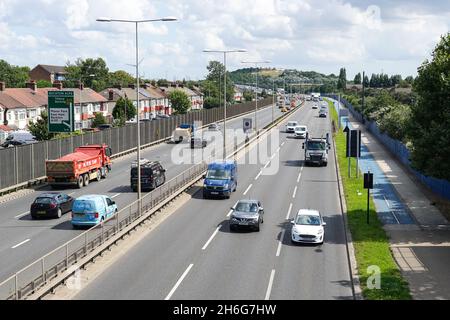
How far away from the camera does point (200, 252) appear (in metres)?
28.1

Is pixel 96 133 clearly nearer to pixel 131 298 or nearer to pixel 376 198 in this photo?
pixel 376 198

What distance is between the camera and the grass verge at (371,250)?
72.8 ft

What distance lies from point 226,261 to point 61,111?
27367 millimetres

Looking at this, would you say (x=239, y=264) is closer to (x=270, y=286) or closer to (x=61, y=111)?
(x=270, y=286)

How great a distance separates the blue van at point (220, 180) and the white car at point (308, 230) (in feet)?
36.1

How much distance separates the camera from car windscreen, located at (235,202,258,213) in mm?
33219

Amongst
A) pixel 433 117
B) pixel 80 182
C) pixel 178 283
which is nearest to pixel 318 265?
pixel 178 283

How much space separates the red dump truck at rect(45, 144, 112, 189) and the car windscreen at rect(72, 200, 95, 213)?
42.5ft

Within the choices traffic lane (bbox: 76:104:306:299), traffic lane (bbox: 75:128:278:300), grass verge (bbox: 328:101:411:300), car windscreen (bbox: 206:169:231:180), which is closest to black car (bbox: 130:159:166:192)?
car windscreen (bbox: 206:169:231:180)

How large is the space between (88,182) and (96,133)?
14.1 metres

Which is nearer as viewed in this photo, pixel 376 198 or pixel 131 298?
pixel 131 298

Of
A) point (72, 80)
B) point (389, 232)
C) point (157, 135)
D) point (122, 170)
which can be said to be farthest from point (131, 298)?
point (72, 80)

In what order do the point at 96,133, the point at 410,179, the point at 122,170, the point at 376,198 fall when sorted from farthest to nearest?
the point at 96,133 < the point at 122,170 < the point at 410,179 < the point at 376,198

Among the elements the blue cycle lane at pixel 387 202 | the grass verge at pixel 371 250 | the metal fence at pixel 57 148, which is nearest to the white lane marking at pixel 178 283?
the grass verge at pixel 371 250
